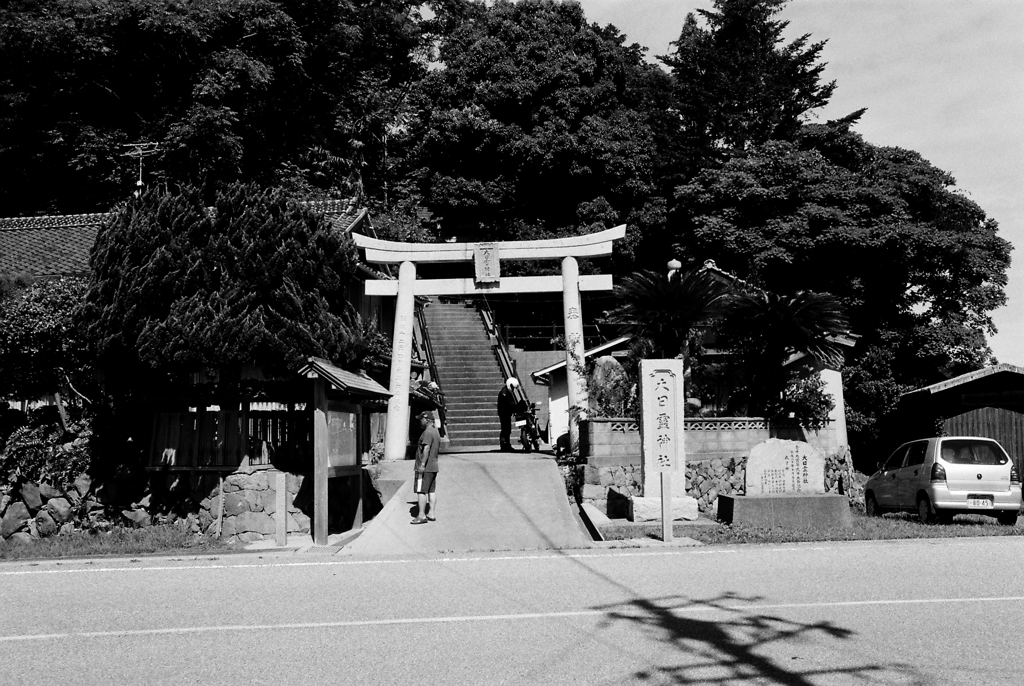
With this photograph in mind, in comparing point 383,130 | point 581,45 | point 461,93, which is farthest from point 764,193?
point 383,130

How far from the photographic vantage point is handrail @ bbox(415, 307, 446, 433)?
2723cm

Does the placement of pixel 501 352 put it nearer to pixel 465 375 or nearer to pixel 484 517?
pixel 465 375

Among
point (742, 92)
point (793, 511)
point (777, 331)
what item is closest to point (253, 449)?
point (793, 511)

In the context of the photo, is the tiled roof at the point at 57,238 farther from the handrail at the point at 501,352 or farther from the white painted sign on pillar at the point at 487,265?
the handrail at the point at 501,352

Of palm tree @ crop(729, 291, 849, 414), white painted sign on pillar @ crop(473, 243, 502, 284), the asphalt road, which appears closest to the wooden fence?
the asphalt road

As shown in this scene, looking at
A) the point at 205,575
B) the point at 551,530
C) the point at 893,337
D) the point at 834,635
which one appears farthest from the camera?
the point at 893,337

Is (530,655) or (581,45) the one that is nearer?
(530,655)

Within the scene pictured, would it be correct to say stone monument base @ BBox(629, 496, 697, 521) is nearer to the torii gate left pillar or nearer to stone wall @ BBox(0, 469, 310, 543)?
stone wall @ BBox(0, 469, 310, 543)

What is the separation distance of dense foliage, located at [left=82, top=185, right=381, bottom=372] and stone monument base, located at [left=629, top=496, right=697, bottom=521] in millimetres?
5974

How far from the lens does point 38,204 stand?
36.0 m

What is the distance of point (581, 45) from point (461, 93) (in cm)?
505

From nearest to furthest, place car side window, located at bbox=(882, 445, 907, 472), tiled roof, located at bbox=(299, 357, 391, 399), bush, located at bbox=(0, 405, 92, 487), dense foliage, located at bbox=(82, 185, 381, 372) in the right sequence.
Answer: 1. tiled roof, located at bbox=(299, 357, 391, 399)
2. dense foliage, located at bbox=(82, 185, 381, 372)
3. bush, located at bbox=(0, 405, 92, 487)
4. car side window, located at bbox=(882, 445, 907, 472)

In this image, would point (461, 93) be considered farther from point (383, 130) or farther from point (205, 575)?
point (205, 575)

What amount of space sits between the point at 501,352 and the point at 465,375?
1.64 meters
